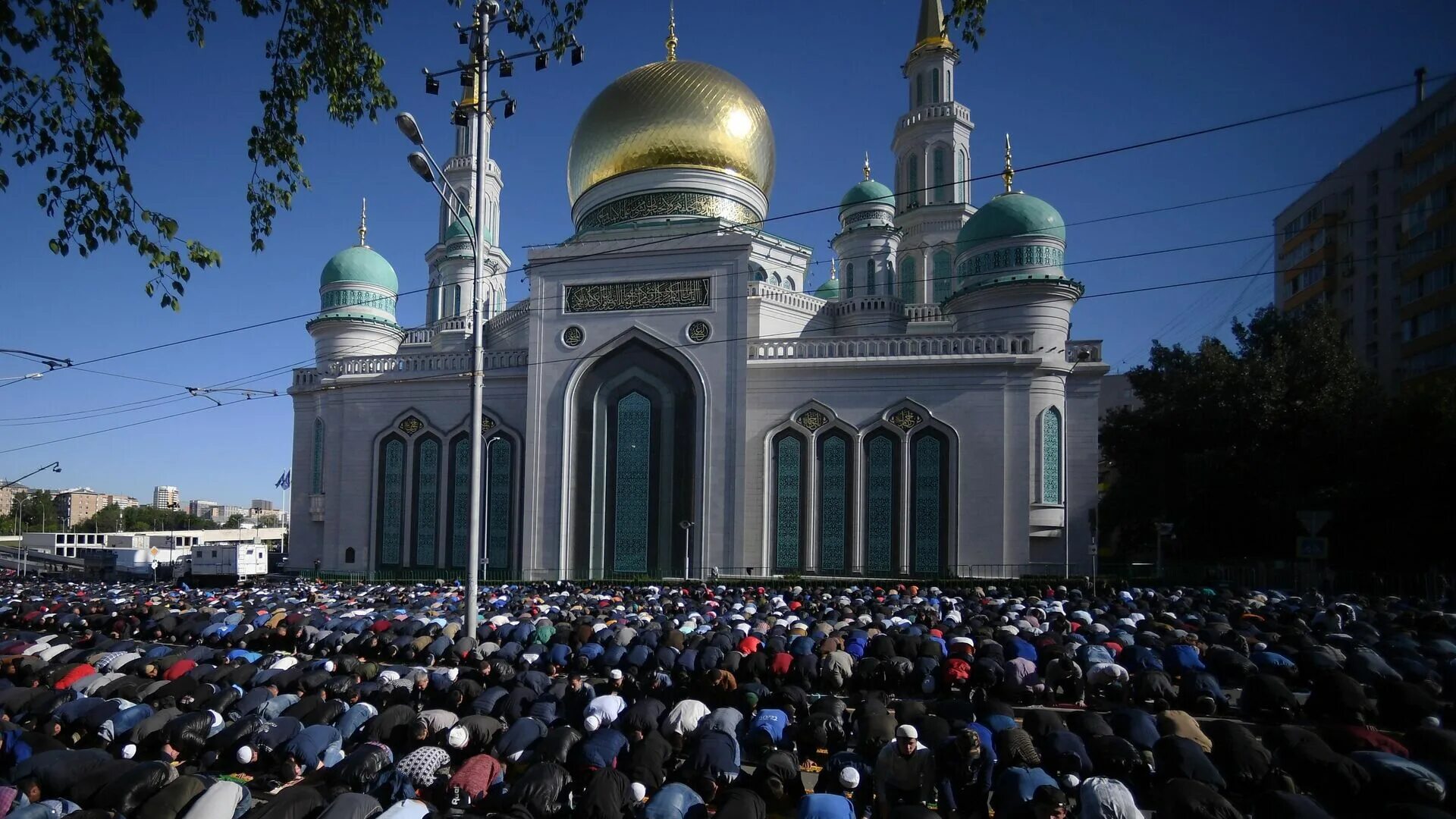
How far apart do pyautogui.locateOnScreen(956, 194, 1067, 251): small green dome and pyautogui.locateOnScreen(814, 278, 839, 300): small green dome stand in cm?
887

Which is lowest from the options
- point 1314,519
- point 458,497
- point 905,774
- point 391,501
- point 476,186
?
point 905,774

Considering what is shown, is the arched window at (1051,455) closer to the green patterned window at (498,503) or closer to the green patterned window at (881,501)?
the green patterned window at (881,501)

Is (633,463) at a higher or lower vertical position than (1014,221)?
lower

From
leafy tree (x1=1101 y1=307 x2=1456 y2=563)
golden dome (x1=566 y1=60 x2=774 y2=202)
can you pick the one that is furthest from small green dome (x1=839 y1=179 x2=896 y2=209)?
leafy tree (x1=1101 y1=307 x2=1456 y2=563)

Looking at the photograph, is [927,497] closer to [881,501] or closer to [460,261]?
[881,501]

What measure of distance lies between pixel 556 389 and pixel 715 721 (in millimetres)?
17601

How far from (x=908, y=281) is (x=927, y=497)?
1046cm

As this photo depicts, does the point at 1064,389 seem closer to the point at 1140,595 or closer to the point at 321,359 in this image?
the point at 1140,595

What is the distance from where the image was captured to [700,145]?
26906mm

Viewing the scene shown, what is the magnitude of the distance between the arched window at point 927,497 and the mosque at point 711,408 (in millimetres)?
53

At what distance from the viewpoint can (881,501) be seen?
76.0 feet

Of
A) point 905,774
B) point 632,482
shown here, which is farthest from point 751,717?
point 632,482

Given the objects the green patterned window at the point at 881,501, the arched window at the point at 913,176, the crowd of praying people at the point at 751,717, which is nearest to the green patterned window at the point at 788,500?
the green patterned window at the point at 881,501

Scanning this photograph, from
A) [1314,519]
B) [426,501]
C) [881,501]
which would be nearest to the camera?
[1314,519]
